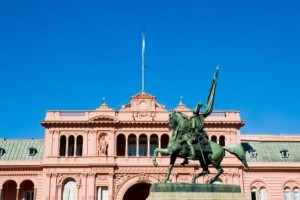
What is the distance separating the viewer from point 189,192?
27.8 meters

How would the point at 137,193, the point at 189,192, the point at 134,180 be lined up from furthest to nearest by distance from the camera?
the point at 137,193
the point at 134,180
the point at 189,192

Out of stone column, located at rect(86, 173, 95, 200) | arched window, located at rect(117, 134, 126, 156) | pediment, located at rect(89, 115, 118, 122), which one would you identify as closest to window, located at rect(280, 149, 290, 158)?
arched window, located at rect(117, 134, 126, 156)

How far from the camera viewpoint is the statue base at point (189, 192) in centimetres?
2762

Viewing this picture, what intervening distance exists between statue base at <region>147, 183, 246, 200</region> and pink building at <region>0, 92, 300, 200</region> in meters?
34.0

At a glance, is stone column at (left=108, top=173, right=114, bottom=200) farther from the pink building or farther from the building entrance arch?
the building entrance arch

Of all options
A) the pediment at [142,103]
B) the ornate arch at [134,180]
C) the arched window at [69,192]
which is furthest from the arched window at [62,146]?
the ornate arch at [134,180]

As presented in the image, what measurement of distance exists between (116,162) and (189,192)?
117 feet

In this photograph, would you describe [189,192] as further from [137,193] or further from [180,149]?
[137,193]

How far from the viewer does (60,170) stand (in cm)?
6253

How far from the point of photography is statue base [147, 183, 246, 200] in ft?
90.6

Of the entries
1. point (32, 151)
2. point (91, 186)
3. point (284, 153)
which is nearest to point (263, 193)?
point (284, 153)

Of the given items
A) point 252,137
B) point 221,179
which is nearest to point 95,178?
point 221,179

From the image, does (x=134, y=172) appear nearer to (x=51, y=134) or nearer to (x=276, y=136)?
(x=51, y=134)

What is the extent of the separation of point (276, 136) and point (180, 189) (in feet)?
162
